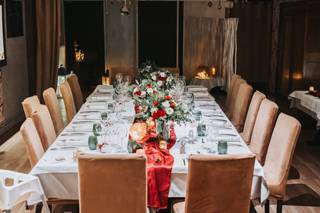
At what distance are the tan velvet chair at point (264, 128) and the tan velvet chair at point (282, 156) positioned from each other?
1.38ft

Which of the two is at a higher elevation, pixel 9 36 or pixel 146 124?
pixel 9 36

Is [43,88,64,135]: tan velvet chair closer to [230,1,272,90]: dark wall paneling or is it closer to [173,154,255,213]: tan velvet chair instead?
[173,154,255,213]: tan velvet chair

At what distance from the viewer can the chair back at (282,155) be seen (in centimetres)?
371

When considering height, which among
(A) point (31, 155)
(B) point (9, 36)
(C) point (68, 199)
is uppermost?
(B) point (9, 36)

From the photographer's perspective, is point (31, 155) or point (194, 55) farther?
Answer: point (194, 55)

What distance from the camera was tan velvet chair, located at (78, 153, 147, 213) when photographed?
2936 millimetres

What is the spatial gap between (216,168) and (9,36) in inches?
232

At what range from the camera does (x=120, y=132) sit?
4352mm

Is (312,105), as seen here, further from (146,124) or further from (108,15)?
(108,15)

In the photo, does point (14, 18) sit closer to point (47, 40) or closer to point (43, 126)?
point (47, 40)

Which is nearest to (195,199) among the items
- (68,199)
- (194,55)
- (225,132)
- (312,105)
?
(68,199)

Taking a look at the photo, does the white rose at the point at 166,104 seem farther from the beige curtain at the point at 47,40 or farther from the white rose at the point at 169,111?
the beige curtain at the point at 47,40

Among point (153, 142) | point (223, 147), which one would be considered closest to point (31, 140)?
point (153, 142)

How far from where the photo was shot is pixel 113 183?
3008 mm
